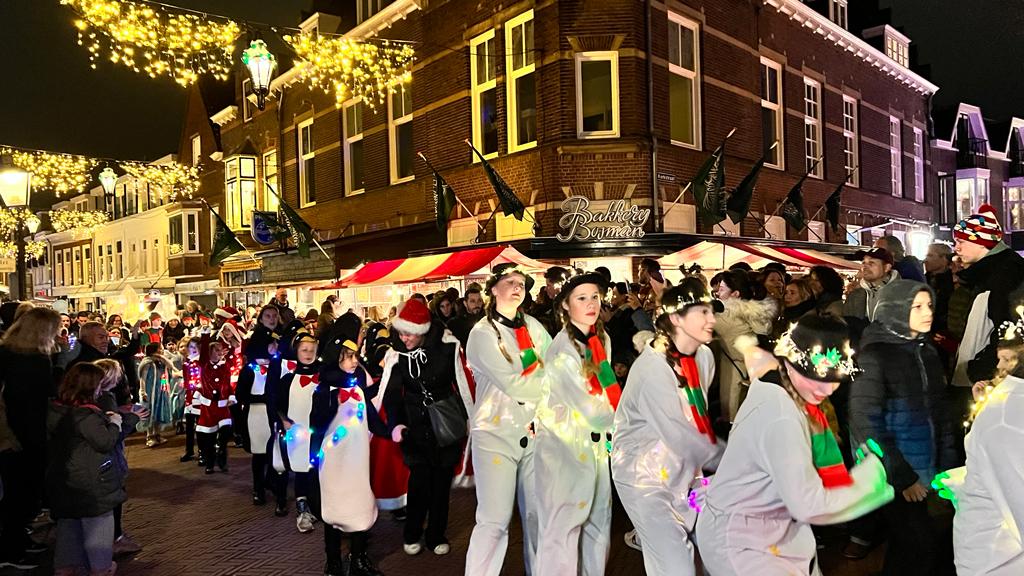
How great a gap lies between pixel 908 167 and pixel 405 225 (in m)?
16.8

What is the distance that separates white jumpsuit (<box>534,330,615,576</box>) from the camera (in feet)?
13.6

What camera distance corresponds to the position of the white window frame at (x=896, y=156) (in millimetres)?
23000

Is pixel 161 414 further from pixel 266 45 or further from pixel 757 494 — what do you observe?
pixel 757 494

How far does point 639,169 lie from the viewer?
1367 cm

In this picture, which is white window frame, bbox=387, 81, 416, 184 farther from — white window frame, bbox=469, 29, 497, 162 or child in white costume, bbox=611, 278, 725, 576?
child in white costume, bbox=611, 278, 725, 576

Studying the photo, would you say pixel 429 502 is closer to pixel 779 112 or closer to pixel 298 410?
pixel 298 410

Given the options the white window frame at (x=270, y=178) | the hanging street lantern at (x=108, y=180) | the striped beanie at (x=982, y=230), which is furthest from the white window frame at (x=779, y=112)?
the white window frame at (x=270, y=178)

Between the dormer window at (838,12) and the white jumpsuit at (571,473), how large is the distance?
1971 cm

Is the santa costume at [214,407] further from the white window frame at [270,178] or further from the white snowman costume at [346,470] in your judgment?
the white window frame at [270,178]

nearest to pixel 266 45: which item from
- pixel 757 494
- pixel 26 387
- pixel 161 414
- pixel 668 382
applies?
pixel 161 414

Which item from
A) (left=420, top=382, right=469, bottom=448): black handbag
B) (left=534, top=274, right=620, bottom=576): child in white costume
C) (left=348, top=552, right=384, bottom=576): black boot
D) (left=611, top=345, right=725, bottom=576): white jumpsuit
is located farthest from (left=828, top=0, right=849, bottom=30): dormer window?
(left=348, top=552, right=384, bottom=576): black boot

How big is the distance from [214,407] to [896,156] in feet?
72.7

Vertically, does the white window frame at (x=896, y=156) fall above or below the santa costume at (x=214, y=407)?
above

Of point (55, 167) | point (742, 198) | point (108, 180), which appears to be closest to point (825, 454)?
point (742, 198)
